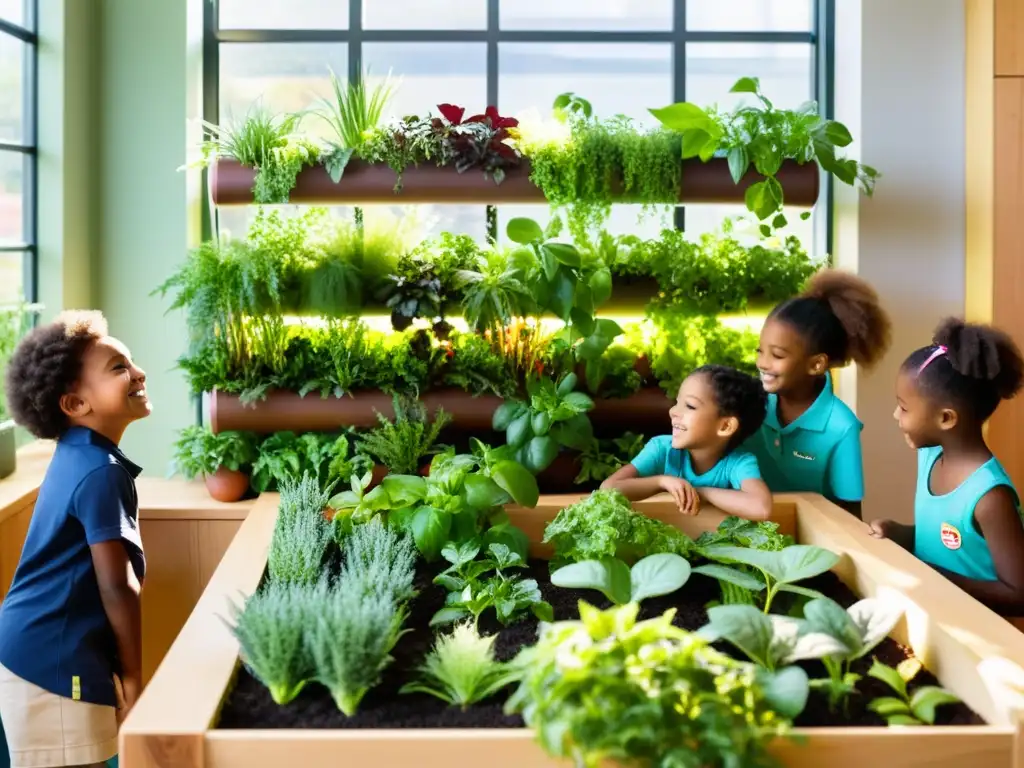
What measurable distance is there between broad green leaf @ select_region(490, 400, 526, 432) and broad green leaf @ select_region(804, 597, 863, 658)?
173 centimetres

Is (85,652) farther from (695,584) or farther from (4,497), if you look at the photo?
(695,584)

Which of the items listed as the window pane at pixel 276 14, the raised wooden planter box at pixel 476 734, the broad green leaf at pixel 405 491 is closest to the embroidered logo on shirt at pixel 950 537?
the raised wooden planter box at pixel 476 734

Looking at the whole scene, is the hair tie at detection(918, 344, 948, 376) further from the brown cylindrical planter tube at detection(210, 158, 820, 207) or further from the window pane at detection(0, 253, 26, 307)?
the window pane at detection(0, 253, 26, 307)

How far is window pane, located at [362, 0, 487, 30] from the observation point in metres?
4.69

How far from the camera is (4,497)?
3.24 metres

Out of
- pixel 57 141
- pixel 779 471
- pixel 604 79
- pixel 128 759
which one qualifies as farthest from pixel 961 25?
pixel 128 759

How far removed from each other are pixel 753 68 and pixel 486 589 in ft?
10.4

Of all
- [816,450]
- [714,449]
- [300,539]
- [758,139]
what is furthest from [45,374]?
[758,139]

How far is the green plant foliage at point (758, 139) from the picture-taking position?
3.66 meters

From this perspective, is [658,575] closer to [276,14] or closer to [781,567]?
[781,567]

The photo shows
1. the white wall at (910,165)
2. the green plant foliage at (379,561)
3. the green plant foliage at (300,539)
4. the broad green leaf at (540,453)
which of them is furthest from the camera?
the white wall at (910,165)

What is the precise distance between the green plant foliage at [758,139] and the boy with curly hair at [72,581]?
77.6 inches

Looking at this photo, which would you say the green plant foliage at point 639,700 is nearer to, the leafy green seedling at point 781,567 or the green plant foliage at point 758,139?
the leafy green seedling at point 781,567

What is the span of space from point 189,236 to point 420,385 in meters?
1.31
